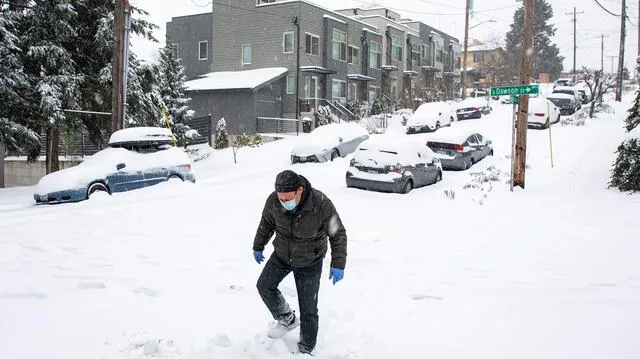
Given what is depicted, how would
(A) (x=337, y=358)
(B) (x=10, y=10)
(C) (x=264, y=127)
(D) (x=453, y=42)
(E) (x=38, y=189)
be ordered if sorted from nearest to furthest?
(A) (x=337, y=358) → (E) (x=38, y=189) → (B) (x=10, y=10) → (C) (x=264, y=127) → (D) (x=453, y=42)

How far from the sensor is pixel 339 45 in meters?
38.1

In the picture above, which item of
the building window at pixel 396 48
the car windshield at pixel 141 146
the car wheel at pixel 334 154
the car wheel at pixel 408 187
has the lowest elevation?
the car wheel at pixel 408 187

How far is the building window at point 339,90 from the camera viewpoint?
37.8m

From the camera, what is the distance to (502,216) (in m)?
10.7

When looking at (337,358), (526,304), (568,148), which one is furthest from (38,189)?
(568,148)

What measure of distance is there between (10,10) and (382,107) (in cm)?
2521

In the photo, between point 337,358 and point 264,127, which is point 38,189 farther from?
point 264,127

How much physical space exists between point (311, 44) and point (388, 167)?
23.0 metres

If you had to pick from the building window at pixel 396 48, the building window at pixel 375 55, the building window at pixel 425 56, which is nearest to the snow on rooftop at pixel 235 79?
the building window at pixel 375 55

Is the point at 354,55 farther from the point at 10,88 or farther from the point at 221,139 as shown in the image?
the point at 10,88

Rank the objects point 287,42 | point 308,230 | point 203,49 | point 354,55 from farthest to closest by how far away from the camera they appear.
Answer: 1. point 354,55
2. point 203,49
3. point 287,42
4. point 308,230

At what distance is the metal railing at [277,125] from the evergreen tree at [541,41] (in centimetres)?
4847

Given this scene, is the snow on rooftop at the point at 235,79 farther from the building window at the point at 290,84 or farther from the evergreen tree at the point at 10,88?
the evergreen tree at the point at 10,88

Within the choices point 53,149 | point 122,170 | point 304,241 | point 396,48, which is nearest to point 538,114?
Answer: point 396,48
